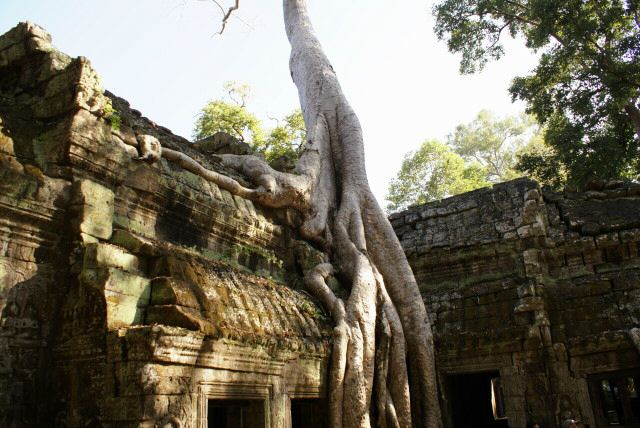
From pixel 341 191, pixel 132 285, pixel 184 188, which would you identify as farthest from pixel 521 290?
pixel 132 285

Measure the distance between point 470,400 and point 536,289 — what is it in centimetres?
312

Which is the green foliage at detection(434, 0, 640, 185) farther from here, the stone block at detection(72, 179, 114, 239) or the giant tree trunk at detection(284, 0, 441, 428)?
the stone block at detection(72, 179, 114, 239)

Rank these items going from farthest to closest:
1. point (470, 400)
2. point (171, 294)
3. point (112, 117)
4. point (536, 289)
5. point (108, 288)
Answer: point (470, 400) < point (536, 289) < point (112, 117) < point (171, 294) < point (108, 288)

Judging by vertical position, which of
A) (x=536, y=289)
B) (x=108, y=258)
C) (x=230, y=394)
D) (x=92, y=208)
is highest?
(x=92, y=208)

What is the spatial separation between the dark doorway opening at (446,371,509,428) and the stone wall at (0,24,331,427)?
3986 mm

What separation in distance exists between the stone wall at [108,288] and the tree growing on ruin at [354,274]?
387 mm

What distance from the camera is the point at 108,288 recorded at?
3.34 m

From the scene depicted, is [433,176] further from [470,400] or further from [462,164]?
[470,400]

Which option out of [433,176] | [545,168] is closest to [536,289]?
[545,168]

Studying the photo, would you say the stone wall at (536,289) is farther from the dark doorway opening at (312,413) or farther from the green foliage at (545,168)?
the green foliage at (545,168)

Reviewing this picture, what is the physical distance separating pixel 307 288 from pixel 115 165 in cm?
243

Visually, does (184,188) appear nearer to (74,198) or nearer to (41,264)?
(74,198)

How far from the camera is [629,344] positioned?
6117mm

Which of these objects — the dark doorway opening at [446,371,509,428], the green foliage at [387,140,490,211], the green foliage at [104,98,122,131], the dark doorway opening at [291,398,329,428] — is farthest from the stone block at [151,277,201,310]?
the green foliage at [387,140,490,211]
